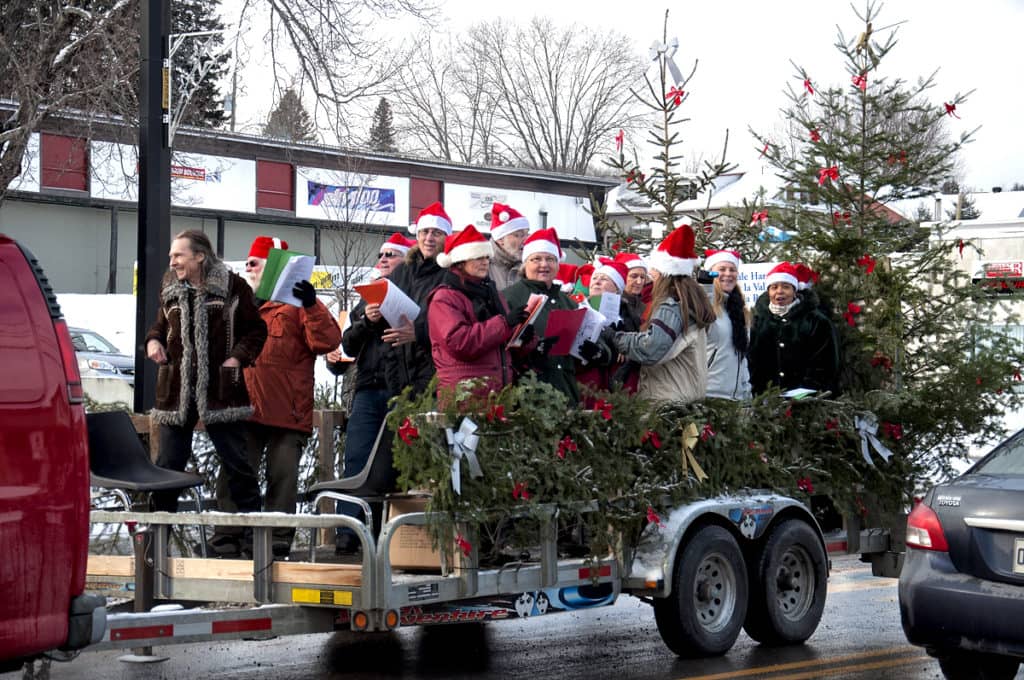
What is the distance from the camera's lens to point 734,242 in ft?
41.5

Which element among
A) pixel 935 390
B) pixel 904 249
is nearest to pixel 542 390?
pixel 935 390

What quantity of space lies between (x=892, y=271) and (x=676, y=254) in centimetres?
230

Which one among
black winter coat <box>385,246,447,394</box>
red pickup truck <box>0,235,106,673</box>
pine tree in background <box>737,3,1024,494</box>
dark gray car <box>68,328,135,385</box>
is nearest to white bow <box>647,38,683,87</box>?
pine tree in background <box>737,3,1024,494</box>

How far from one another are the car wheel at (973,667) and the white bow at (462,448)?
252 cm

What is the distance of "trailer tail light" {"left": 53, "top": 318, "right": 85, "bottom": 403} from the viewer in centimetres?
517

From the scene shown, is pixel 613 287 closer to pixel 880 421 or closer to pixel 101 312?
pixel 880 421

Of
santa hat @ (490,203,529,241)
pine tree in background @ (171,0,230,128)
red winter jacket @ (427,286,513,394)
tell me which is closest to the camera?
red winter jacket @ (427,286,513,394)

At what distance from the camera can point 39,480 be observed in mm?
4961

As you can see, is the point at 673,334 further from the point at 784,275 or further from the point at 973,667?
the point at 973,667

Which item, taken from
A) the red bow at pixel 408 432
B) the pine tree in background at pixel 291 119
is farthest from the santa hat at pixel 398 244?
the pine tree in background at pixel 291 119

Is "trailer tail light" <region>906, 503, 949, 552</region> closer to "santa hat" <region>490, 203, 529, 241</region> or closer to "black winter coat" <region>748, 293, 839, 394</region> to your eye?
"black winter coat" <region>748, 293, 839, 394</region>

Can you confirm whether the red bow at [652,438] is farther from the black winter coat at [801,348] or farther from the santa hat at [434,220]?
the santa hat at [434,220]

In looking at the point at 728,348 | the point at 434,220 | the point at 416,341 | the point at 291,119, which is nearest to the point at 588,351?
the point at 416,341

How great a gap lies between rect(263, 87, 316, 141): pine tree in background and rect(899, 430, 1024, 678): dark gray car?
9.04 m
